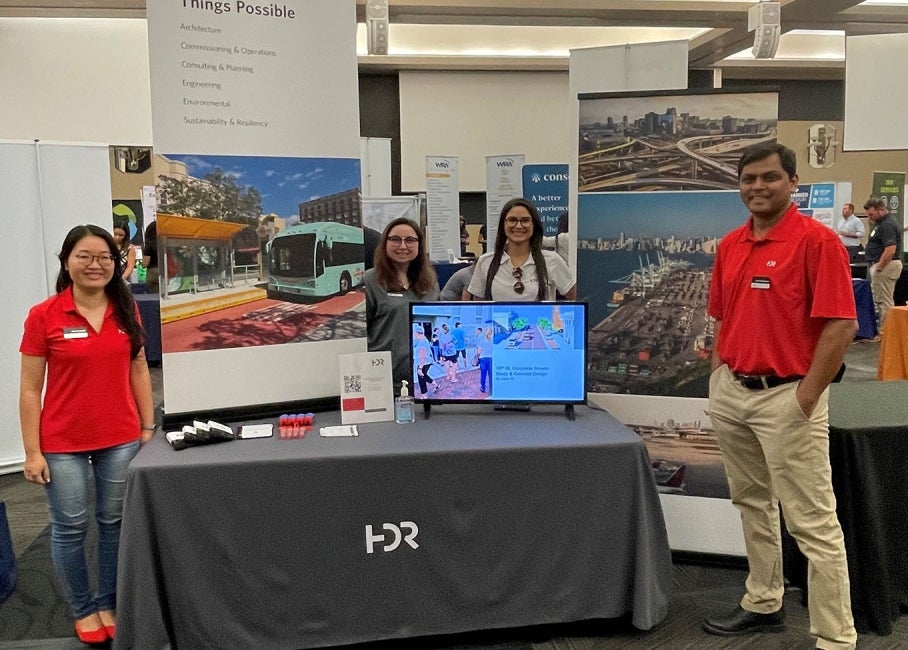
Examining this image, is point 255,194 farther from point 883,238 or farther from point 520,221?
point 883,238

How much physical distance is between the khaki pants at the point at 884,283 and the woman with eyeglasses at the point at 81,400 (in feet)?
26.3

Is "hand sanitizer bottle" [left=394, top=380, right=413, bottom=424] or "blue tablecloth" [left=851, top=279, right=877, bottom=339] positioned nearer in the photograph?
"hand sanitizer bottle" [left=394, top=380, right=413, bottom=424]

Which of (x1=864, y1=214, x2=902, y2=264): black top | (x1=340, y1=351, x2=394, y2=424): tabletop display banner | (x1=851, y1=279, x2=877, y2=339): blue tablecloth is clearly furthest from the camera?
(x1=864, y1=214, x2=902, y2=264): black top

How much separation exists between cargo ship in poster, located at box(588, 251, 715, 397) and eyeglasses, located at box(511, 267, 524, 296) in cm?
35

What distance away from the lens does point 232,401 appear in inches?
103

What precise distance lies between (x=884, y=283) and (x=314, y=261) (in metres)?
7.63

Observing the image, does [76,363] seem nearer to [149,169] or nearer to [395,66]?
[149,169]

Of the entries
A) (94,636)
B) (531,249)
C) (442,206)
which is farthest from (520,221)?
(442,206)

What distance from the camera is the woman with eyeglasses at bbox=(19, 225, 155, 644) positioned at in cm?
221

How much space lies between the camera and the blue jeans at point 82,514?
7.47 ft

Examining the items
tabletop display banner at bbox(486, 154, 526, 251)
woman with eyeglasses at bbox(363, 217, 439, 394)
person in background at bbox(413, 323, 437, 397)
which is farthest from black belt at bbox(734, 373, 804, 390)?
tabletop display banner at bbox(486, 154, 526, 251)

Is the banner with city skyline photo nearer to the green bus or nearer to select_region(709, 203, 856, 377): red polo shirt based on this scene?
select_region(709, 203, 856, 377): red polo shirt

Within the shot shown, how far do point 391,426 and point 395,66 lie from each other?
823 centimetres

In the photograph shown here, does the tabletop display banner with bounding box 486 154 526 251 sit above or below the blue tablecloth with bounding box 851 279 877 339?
above
